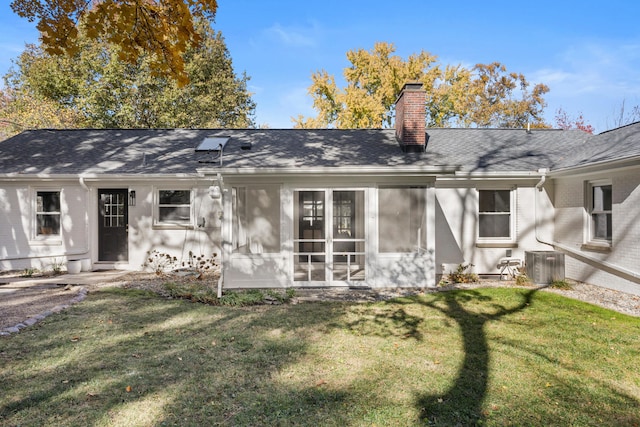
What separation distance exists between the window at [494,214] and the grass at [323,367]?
3.77 metres

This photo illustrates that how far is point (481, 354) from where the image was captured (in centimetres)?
489

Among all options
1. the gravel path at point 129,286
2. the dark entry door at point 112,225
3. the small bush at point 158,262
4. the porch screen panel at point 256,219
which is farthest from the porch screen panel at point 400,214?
the dark entry door at point 112,225

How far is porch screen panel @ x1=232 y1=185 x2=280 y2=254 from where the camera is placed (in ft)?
29.2

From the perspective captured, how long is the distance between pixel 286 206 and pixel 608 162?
6.95 m

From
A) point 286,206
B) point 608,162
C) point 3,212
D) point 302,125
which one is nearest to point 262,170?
point 286,206

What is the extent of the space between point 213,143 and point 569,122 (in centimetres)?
3095

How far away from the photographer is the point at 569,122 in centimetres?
3106

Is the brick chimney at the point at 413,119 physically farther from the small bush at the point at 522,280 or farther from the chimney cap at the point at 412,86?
the small bush at the point at 522,280

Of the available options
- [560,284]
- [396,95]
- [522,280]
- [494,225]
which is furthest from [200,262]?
[396,95]

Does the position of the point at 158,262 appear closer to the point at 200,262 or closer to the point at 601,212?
the point at 200,262

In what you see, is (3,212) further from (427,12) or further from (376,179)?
(427,12)

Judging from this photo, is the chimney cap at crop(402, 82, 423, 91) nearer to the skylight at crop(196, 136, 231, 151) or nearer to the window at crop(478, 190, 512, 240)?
the window at crop(478, 190, 512, 240)

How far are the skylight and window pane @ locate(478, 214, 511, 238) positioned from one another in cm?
756

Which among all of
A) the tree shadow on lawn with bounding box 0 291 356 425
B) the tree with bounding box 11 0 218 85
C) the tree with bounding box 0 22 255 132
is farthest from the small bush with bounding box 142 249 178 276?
the tree with bounding box 0 22 255 132
